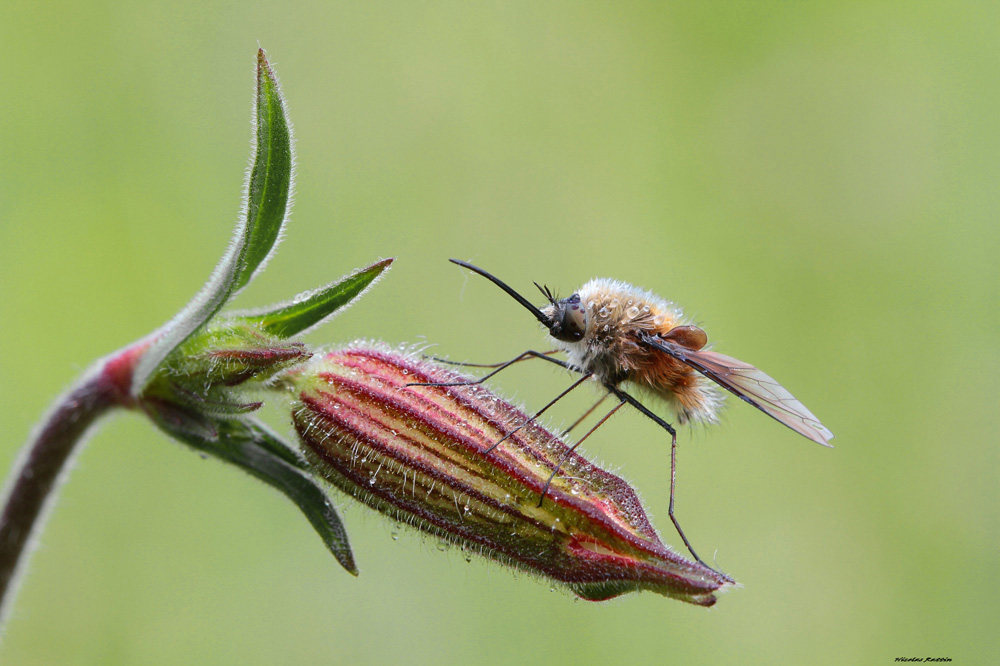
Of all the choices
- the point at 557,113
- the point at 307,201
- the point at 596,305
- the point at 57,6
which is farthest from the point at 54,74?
the point at 596,305

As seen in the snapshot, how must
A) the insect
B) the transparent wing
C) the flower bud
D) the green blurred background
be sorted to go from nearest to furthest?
the flower bud
the transparent wing
the insect
the green blurred background

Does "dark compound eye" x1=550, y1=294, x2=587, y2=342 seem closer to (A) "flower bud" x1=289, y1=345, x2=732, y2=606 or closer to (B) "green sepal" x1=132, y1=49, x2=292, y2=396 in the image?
(A) "flower bud" x1=289, y1=345, x2=732, y2=606

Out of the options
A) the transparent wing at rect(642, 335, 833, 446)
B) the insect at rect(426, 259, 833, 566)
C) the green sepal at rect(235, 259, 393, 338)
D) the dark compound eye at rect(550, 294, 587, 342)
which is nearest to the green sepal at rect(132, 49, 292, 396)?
the green sepal at rect(235, 259, 393, 338)

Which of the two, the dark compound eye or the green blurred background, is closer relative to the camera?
the dark compound eye

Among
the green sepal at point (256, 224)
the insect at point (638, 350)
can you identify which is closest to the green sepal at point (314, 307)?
the green sepal at point (256, 224)

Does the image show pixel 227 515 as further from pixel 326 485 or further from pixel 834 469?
pixel 834 469

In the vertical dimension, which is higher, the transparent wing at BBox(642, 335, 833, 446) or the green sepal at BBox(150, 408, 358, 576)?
the transparent wing at BBox(642, 335, 833, 446)

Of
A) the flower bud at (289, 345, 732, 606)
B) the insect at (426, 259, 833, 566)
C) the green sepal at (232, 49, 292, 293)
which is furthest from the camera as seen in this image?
the insect at (426, 259, 833, 566)
